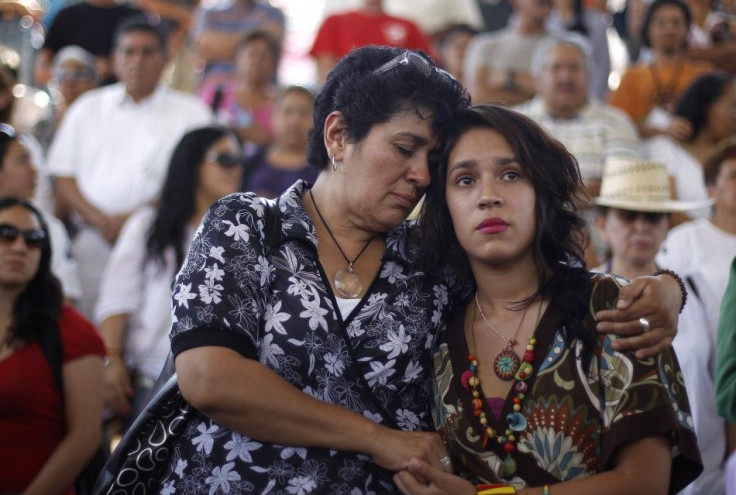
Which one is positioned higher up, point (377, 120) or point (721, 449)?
point (377, 120)

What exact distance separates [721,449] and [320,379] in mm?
2585

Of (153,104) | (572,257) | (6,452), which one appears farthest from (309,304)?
(153,104)

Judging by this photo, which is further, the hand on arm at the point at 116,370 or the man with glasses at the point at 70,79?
the man with glasses at the point at 70,79

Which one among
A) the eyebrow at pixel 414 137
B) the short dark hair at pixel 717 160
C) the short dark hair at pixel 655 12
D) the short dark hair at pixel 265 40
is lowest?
the short dark hair at pixel 717 160

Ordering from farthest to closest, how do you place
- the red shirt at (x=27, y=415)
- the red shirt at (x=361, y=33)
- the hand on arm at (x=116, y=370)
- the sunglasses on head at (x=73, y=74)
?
the red shirt at (x=361, y=33)
the sunglasses on head at (x=73, y=74)
the hand on arm at (x=116, y=370)
the red shirt at (x=27, y=415)

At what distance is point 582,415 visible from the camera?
9.21 feet

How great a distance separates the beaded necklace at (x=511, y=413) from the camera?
2.85 metres

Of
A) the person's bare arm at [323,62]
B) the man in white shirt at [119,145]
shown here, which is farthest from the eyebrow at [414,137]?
the person's bare arm at [323,62]

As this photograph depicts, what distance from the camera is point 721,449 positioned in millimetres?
4773

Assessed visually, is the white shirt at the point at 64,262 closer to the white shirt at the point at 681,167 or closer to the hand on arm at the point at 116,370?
the hand on arm at the point at 116,370

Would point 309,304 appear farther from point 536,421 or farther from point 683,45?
point 683,45

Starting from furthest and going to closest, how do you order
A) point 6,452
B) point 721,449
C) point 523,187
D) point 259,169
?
point 259,169 → point 721,449 → point 6,452 → point 523,187

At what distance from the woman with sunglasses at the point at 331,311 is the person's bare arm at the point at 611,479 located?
0.05 m

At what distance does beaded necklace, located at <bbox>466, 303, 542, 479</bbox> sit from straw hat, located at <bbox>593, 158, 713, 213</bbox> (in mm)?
2158
